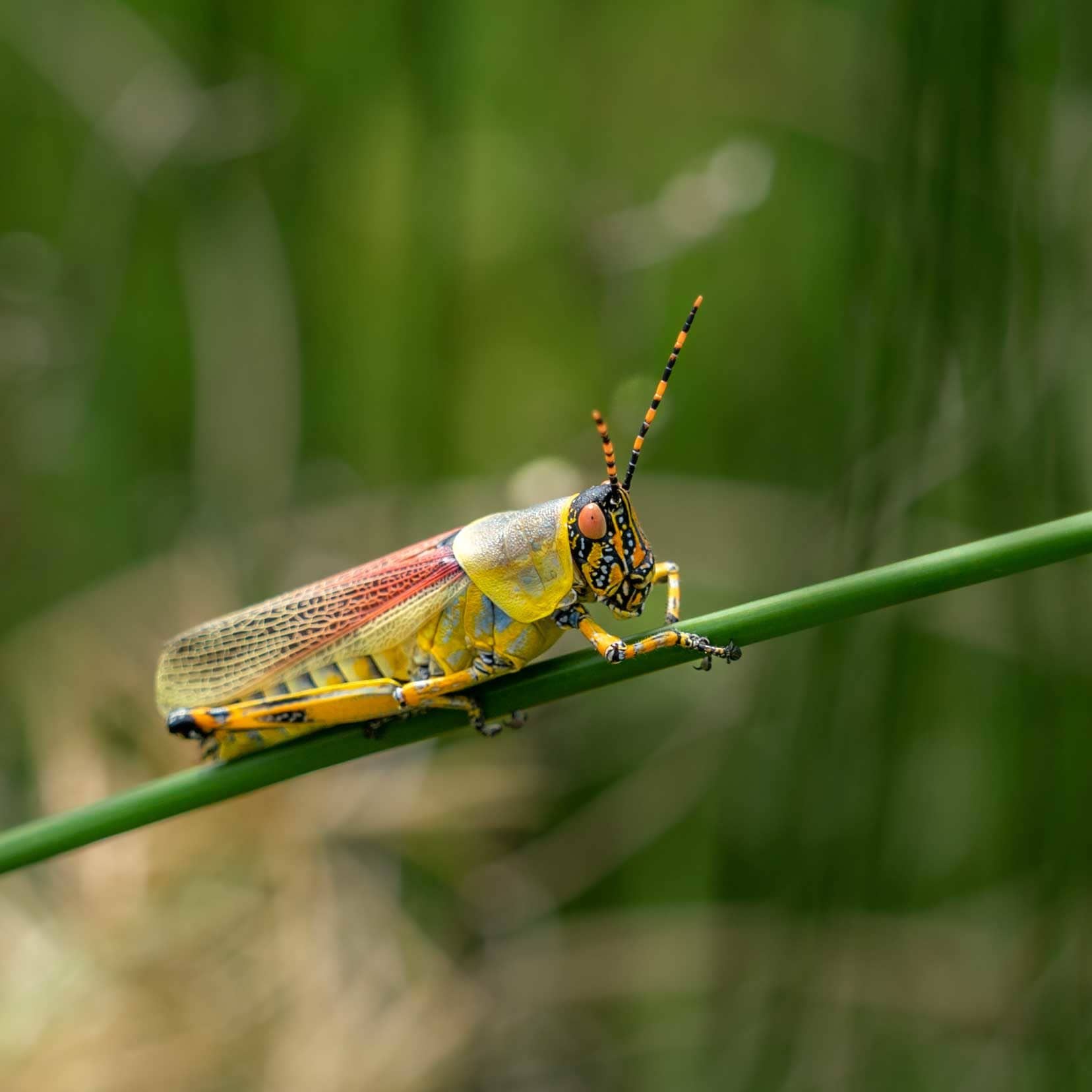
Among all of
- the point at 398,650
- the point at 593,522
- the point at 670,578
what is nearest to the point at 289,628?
the point at 398,650

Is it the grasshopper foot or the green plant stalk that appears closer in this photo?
the green plant stalk

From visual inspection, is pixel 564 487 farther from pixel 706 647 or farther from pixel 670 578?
pixel 706 647

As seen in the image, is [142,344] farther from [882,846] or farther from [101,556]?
[882,846]

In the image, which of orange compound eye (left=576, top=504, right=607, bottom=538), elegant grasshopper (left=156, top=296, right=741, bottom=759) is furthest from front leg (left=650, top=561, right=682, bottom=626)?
orange compound eye (left=576, top=504, right=607, bottom=538)

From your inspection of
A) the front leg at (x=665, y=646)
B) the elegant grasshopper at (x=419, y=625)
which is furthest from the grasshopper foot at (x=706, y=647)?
the elegant grasshopper at (x=419, y=625)

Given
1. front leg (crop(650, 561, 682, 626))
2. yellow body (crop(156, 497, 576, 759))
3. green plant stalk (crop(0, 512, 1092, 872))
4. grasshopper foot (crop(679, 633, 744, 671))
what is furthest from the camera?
front leg (crop(650, 561, 682, 626))

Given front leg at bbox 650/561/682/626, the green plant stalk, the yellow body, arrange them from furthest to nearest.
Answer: front leg at bbox 650/561/682/626 → the yellow body → the green plant stalk

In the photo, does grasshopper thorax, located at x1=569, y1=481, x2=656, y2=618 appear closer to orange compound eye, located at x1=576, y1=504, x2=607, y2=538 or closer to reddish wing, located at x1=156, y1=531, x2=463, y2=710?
orange compound eye, located at x1=576, y1=504, x2=607, y2=538
